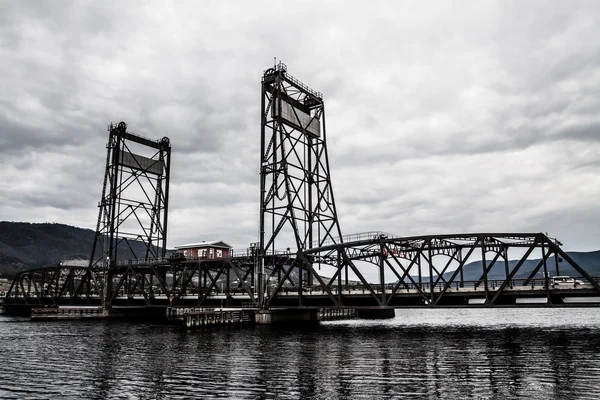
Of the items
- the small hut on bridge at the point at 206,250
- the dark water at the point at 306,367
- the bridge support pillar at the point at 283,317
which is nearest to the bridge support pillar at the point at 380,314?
the bridge support pillar at the point at 283,317

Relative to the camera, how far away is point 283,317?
200 feet

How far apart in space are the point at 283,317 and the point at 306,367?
35.5 m

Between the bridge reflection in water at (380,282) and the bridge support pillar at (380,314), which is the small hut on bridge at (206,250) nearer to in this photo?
the bridge reflection in water at (380,282)

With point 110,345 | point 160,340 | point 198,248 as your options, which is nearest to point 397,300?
point 160,340

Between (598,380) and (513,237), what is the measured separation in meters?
24.7

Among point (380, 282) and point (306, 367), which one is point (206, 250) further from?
point (306, 367)

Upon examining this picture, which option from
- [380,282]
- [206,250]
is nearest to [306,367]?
[380,282]

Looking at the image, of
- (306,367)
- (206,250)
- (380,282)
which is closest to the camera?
(306,367)

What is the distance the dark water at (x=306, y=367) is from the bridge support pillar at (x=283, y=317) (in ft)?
58.1

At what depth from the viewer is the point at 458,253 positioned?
50094mm

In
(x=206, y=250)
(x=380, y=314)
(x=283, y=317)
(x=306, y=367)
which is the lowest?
(x=380, y=314)

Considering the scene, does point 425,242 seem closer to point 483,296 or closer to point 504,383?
point 483,296

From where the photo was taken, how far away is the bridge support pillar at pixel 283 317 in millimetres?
59031

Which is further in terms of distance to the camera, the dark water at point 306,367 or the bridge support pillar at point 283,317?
the bridge support pillar at point 283,317
